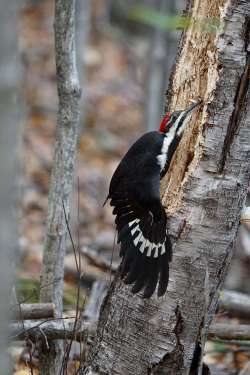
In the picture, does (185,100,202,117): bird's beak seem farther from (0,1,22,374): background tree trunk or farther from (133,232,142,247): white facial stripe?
(0,1,22,374): background tree trunk

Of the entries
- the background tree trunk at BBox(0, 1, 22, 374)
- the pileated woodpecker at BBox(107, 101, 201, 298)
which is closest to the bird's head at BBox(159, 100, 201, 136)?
the pileated woodpecker at BBox(107, 101, 201, 298)

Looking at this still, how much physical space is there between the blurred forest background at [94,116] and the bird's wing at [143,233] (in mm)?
1451

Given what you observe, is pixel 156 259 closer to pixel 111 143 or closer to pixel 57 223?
pixel 57 223

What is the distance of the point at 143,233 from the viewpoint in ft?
12.7

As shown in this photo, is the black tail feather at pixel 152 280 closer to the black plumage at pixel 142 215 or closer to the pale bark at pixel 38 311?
the black plumage at pixel 142 215

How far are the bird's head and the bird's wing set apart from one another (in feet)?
0.74

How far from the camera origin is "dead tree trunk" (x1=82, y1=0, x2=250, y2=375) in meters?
3.70

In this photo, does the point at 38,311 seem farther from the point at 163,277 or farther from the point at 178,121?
the point at 178,121

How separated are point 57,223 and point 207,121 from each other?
48.8 inches

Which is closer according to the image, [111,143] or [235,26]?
[235,26]

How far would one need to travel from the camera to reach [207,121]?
375 centimetres

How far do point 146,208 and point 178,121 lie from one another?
47cm

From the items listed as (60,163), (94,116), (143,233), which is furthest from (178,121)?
(94,116)

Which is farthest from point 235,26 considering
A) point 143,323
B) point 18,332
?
point 18,332
